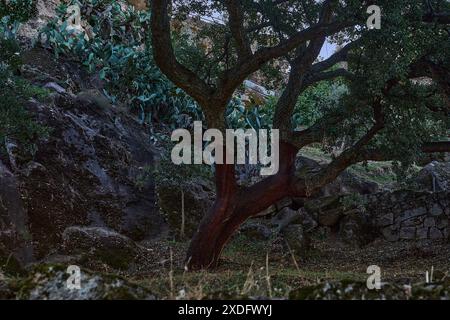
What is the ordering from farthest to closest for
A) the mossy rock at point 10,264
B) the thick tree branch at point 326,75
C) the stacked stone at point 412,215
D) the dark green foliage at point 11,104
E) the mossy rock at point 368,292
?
the stacked stone at point 412,215 → the thick tree branch at point 326,75 → the mossy rock at point 10,264 → the dark green foliage at point 11,104 → the mossy rock at point 368,292

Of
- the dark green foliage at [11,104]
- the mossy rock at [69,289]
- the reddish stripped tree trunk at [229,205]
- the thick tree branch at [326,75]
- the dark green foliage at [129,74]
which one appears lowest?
the mossy rock at [69,289]

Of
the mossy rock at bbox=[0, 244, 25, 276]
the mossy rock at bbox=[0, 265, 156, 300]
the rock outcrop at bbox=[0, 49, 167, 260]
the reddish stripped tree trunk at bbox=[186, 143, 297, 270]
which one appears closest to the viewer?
the mossy rock at bbox=[0, 265, 156, 300]

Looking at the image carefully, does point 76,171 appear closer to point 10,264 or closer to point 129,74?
point 10,264

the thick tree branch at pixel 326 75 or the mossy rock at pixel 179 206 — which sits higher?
the thick tree branch at pixel 326 75

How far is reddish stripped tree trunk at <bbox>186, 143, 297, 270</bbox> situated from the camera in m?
11.8

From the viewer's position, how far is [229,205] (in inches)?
464

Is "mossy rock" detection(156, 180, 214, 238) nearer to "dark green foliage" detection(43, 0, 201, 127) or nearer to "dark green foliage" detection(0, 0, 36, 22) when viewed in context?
"dark green foliage" detection(43, 0, 201, 127)

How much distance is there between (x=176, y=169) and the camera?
50.6 feet

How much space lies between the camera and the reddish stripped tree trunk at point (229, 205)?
11.8 m

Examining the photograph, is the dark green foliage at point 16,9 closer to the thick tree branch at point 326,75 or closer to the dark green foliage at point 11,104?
the dark green foliage at point 11,104

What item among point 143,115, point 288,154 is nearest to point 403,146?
point 288,154

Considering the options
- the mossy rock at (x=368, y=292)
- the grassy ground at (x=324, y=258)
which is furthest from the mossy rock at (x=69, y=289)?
the grassy ground at (x=324, y=258)

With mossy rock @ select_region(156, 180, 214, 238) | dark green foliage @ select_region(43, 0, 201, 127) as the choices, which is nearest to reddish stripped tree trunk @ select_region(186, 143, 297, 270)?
mossy rock @ select_region(156, 180, 214, 238)

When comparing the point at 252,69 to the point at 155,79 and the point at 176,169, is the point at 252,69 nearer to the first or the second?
the point at 176,169
